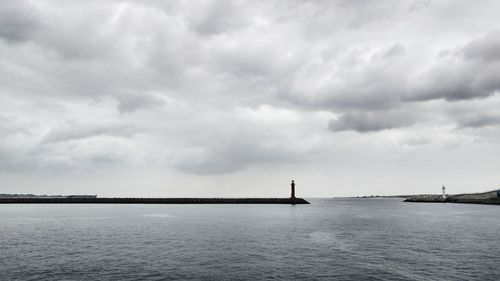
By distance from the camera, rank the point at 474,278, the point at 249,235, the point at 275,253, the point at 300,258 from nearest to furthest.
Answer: the point at 474,278 → the point at 300,258 → the point at 275,253 → the point at 249,235

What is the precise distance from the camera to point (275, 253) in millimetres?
43594

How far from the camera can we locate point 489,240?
5516 centimetres

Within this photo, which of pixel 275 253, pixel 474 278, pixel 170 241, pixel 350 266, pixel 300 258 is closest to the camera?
pixel 474 278

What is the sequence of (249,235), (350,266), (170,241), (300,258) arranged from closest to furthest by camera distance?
(350,266)
(300,258)
(170,241)
(249,235)

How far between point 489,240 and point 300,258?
3350 centimetres

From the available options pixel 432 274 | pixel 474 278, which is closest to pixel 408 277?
pixel 432 274

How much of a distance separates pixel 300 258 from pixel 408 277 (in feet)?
38.5

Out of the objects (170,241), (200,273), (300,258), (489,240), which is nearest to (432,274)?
(300,258)

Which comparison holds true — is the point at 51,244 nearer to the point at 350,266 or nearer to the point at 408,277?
the point at 350,266

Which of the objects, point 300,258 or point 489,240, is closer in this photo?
point 300,258

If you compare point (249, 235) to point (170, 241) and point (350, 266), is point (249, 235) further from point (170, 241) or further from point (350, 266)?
point (350, 266)

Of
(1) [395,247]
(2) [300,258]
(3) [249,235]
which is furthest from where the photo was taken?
(3) [249,235]

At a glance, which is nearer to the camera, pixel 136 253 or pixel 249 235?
pixel 136 253

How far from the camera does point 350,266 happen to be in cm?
3625
